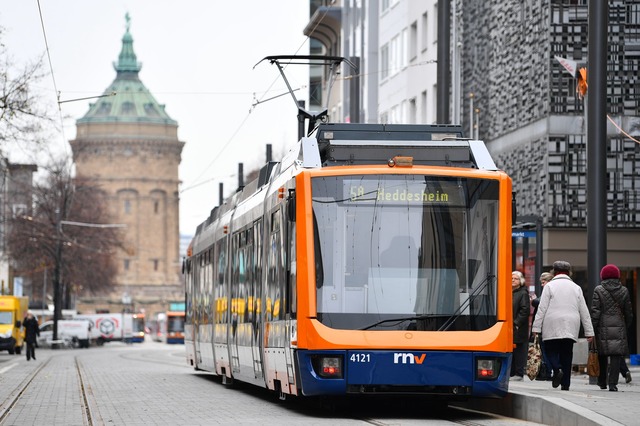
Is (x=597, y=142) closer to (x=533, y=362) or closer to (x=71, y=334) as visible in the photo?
(x=533, y=362)

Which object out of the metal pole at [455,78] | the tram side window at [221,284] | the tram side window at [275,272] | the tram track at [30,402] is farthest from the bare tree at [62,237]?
the tram side window at [275,272]

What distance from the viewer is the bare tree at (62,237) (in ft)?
290

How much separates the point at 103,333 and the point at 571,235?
71574 millimetres

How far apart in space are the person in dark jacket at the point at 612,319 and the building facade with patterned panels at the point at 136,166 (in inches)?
5662

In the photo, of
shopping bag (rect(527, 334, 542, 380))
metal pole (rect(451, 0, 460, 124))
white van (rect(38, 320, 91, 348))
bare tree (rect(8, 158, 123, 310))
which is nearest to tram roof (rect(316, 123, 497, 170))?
shopping bag (rect(527, 334, 542, 380))

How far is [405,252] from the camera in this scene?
16844 mm

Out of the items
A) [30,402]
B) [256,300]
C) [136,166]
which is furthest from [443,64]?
[136,166]

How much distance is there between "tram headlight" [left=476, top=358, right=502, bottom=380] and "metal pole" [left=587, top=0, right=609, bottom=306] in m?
4.62

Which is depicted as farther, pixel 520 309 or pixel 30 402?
pixel 520 309

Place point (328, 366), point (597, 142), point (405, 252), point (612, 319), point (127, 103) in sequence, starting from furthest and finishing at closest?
point (127, 103) → point (597, 142) → point (612, 319) → point (405, 252) → point (328, 366)

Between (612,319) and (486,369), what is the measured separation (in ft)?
8.82

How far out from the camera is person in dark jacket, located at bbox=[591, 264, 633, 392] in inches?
736

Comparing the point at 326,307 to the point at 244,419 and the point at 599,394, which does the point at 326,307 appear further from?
the point at 599,394

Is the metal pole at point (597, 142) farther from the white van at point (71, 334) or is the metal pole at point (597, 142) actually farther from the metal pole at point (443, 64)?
the white van at point (71, 334)
